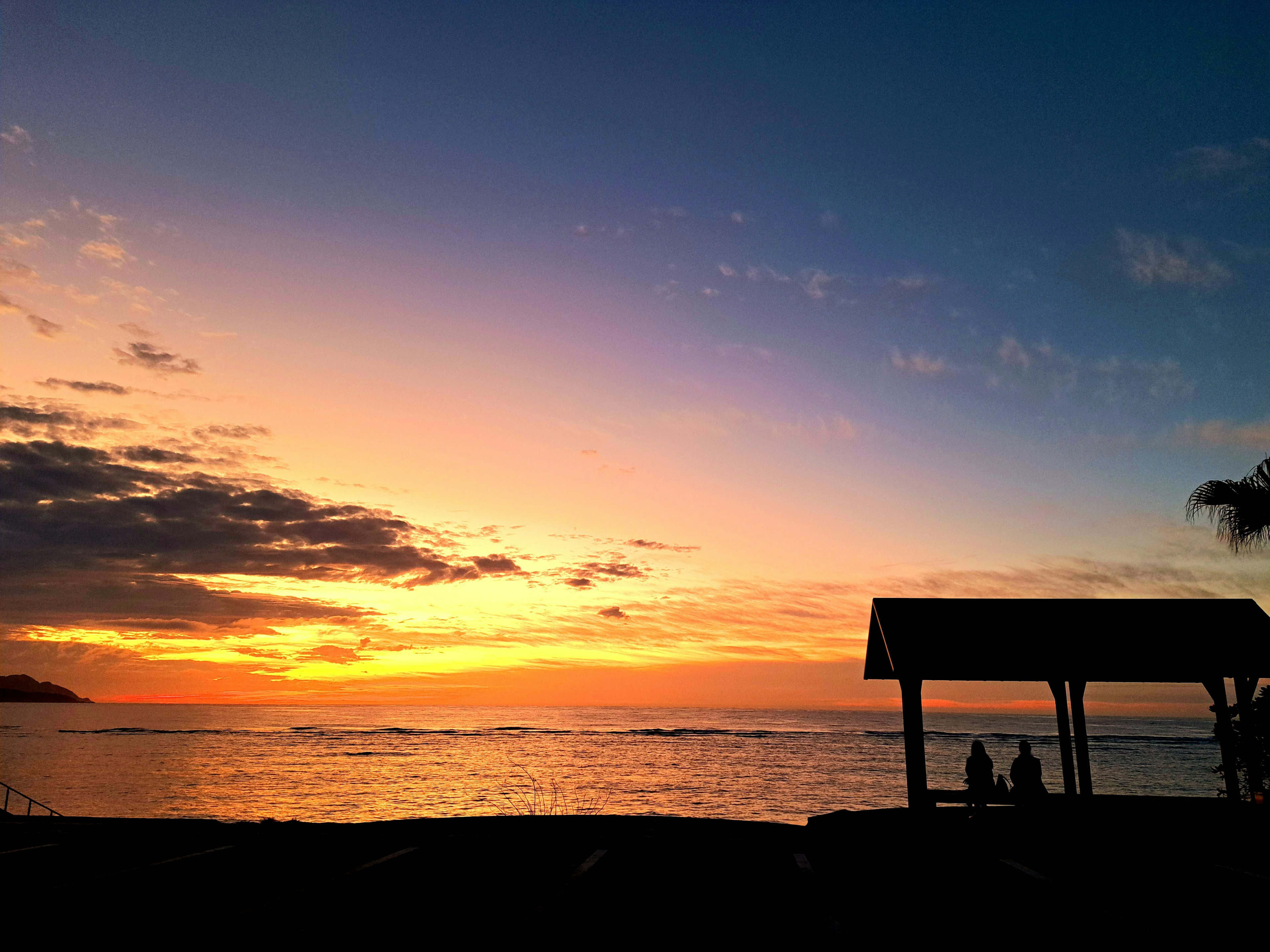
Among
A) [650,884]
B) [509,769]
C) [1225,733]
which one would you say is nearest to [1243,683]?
[1225,733]

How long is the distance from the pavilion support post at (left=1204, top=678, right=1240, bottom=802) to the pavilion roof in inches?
19.7

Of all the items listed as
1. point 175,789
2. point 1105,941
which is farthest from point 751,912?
point 175,789

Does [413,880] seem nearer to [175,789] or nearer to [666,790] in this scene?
[666,790]

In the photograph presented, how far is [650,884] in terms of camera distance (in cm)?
861

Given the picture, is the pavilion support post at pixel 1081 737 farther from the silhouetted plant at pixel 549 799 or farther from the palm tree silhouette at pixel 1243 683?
the silhouetted plant at pixel 549 799

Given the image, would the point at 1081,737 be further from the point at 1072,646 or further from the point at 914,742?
the point at 914,742

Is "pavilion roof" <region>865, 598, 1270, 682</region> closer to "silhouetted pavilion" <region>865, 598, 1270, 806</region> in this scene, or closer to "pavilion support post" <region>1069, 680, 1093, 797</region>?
"silhouetted pavilion" <region>865, 598, 1270, 806</region>

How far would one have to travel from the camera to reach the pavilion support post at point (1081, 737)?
15789 millimetres

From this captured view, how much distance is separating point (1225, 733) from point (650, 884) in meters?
13.7

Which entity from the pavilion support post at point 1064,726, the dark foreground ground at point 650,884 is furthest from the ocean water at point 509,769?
the dark foreground ground at point 650,884

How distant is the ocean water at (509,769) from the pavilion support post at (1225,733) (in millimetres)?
21955

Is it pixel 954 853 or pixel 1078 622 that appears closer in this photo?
pixel 954 853

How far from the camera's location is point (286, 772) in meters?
60.1

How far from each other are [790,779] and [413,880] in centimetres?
5054
